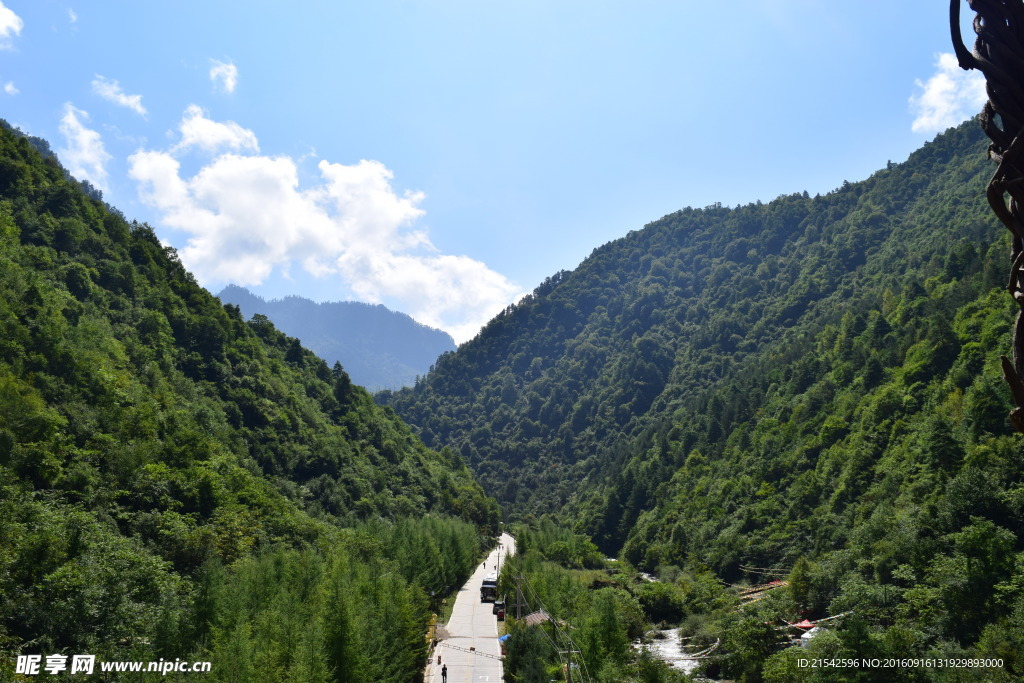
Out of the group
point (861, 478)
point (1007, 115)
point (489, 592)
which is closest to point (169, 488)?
point (489, 592)

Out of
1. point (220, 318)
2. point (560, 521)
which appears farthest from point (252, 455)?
point (560, 521)

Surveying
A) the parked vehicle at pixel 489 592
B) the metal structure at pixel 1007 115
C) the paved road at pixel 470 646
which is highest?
the metal structure at pixel 1007 115

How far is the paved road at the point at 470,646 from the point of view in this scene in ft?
139

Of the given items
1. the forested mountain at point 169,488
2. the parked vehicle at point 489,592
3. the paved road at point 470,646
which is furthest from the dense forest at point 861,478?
the forested mountain at point 169,488

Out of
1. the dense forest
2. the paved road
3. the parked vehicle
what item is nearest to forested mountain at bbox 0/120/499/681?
the paved road

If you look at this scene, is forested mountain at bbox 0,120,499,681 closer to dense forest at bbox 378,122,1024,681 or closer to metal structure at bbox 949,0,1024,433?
dense forest at bbox 378,122,1024,681

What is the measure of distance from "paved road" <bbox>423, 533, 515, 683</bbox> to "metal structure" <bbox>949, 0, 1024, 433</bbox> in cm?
4453

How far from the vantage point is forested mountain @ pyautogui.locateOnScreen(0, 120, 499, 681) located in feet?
90.7

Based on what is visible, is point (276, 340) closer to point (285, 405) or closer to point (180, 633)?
point (285, 405)

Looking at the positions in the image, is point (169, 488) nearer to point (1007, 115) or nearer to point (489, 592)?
point (489, 592)

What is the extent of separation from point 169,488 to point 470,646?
88.8ft

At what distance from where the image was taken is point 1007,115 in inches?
119

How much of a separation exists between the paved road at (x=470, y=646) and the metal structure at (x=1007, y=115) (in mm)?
44531

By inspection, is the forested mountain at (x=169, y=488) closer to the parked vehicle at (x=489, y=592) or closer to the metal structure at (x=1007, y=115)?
the parked vehicle at (x=489, y=592)
